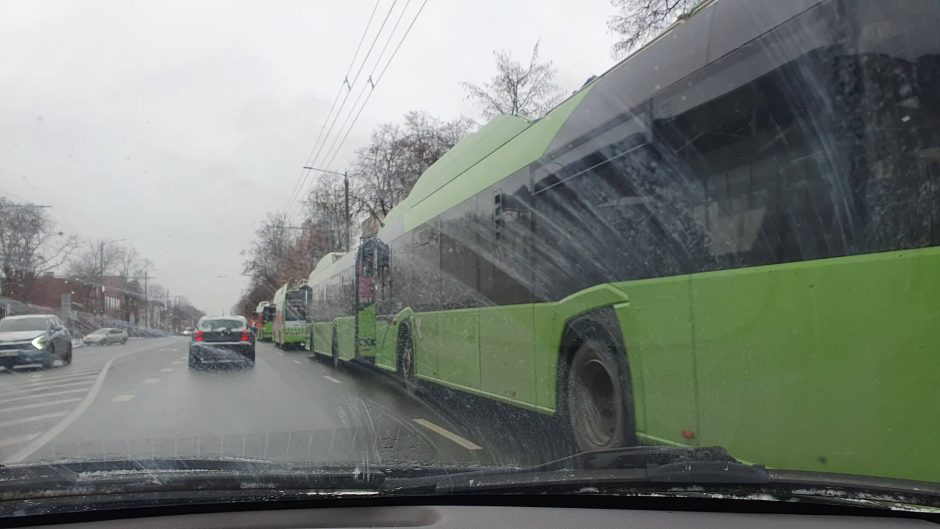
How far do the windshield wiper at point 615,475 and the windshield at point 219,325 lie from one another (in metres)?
18.8

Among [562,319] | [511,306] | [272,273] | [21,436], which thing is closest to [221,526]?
[562,319]

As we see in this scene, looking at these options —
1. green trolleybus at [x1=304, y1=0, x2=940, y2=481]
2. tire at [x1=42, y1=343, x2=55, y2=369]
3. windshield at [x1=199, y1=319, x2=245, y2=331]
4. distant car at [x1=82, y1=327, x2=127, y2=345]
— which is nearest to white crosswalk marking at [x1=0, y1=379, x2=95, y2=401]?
tire at [x1=42, y1=343, x2=55, y2=369]

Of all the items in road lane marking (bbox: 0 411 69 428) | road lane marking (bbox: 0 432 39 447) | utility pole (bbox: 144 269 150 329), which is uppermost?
utility pole (bbox: 144 269 150 329)

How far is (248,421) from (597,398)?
14.7 feet

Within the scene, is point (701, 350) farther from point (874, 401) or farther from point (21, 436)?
point (21, 436)

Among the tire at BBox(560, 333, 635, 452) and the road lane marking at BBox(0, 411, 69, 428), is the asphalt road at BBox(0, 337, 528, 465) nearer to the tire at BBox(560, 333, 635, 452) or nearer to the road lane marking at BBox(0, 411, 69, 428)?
the road lane marking at BBox(0, 411, 69, 428)

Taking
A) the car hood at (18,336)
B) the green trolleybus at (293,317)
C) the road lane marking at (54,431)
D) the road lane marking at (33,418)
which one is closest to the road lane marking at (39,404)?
the road lane marking at (54,431)

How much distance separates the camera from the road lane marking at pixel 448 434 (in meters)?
6.59

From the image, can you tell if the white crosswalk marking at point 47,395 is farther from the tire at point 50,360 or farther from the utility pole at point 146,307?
the utility pole at point 146,307

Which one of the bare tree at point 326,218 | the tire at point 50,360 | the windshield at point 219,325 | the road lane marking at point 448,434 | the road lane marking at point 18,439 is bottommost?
the road lane marking at point 448,434

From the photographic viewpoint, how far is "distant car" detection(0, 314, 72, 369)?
17312 millimetres

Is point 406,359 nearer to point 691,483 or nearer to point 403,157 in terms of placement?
point 691,483

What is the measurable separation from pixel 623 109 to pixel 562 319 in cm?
182

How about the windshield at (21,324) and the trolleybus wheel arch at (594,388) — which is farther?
the windshield at (21,324)
